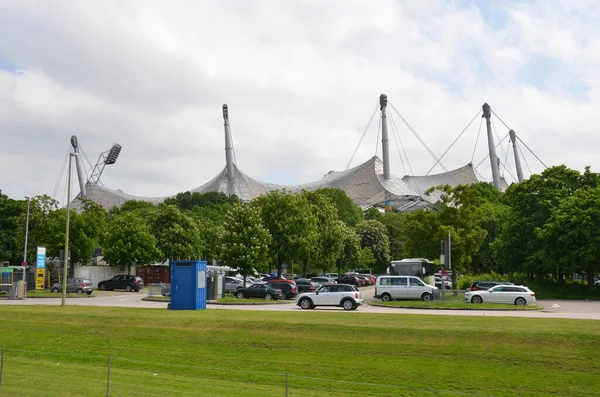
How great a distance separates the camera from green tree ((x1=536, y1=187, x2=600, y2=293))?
45219 millimetres

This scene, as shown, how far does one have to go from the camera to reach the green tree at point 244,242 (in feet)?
155

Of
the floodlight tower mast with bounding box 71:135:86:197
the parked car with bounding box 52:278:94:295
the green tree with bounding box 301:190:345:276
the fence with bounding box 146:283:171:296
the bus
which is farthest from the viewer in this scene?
the floodlight tower mast with bounding box 71:135:86:197

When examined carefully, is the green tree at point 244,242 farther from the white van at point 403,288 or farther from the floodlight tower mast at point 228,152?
the floodlight tower mast at point 228,152

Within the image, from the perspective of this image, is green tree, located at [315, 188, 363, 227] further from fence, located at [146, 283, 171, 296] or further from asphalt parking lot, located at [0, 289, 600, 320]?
asphalt parking lot, located at [0, 289, 600, 320]

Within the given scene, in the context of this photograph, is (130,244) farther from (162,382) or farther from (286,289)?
(162,382)

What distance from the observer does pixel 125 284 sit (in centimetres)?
5447

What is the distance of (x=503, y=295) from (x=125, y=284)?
32.5m

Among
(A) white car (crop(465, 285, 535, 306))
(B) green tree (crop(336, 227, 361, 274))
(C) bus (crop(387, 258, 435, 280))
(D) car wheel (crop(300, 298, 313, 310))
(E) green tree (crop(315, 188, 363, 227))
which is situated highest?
(E) green tree (crop(315, 188, 363, 227))

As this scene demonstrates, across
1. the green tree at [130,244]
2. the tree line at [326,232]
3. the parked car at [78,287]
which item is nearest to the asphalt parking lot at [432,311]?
the parked car at [78,287]

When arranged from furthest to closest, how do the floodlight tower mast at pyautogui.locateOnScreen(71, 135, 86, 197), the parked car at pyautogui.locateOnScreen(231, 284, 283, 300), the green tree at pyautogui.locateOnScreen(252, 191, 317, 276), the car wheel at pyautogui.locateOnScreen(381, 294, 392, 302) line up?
the floodlight tower mast at pyautogui.locateOnScreen(71, 135, 86, 197) → the green tree at pyautogui.locateOnScreen(252, 191, 317, 276) → the parked car at pyautogui.locateOnScreen(231, 284, 283, 300) → the car wheel at pyautogui.locateOnScreen(381, 294, 392, 302)

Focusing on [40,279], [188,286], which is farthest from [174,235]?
[188,286]

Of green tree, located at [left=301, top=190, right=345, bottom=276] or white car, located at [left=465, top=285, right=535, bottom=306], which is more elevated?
green tree, located at [left=301, top=190, right=345, bottom=276]

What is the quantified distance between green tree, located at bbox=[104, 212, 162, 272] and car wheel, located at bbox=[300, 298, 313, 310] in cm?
2990

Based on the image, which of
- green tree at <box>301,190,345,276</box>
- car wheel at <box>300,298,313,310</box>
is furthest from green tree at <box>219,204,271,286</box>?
green tree at <box>301,190,345,276</box>
